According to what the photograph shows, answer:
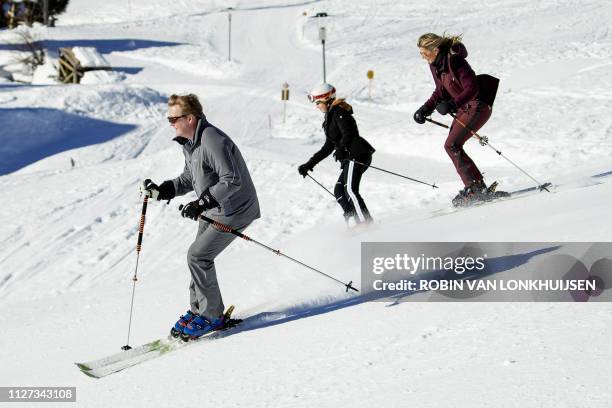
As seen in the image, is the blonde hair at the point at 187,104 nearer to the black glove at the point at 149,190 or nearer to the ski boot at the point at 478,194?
the black glove at the point at 149,190

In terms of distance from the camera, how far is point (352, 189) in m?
8.11

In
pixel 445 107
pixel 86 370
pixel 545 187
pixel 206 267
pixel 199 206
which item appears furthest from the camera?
pixel 545 187

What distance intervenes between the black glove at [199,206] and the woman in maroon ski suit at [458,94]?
10.6 ft

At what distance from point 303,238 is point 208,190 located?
3867mm

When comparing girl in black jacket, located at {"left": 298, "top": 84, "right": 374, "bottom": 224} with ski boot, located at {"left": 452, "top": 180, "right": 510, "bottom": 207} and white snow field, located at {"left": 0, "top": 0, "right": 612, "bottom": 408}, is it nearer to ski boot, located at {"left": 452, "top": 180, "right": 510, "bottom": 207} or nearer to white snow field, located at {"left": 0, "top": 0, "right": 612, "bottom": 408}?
white snow field, located at {"left": 0, "top": 0, "right": 612, "bottom": 408}

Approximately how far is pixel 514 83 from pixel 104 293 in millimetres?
16997

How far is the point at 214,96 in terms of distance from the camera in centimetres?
2858

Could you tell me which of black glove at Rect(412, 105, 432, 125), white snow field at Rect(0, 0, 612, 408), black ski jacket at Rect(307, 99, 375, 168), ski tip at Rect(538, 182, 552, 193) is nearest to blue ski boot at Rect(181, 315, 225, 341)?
white snow field at Rect(0, 0, 612, 408)

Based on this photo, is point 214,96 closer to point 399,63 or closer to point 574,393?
point 399,63

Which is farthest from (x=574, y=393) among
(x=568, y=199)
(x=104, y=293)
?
(x=104, y=293)

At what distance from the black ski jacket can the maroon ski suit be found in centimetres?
89

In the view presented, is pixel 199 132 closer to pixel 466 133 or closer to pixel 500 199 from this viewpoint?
pixel 466 133

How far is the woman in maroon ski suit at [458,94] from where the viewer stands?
7379 millimetres

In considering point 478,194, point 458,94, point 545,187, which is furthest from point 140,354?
point 545,187
